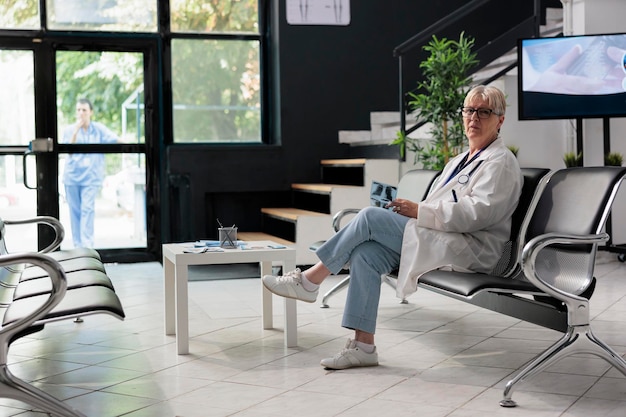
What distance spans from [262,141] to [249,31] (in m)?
0.96

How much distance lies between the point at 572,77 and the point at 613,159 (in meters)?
0.66

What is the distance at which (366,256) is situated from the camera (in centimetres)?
356

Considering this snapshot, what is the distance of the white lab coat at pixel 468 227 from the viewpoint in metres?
3.47

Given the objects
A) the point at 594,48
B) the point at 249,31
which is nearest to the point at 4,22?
the point at 249,31

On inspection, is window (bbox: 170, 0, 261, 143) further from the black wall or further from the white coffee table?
the white coffee table

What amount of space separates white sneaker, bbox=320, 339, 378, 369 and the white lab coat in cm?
28

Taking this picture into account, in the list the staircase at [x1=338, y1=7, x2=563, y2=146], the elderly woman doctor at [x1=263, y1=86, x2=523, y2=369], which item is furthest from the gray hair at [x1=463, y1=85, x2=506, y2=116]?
the staircase at [x1=338, y1=7, x2=563, y2=146]

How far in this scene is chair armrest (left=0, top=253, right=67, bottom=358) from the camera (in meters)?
2.62

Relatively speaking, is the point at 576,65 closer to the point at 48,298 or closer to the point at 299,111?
the point at 299,111

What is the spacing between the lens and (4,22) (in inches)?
275

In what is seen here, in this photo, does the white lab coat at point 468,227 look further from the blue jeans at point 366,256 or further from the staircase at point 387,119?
the staircase at point 387,119

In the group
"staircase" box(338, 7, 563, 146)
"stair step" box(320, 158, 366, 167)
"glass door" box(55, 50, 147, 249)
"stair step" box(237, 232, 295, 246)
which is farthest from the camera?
"staircase" box(338, 7, 563, 146)

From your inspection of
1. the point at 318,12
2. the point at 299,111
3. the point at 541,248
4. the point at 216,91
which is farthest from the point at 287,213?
the point at 541,248

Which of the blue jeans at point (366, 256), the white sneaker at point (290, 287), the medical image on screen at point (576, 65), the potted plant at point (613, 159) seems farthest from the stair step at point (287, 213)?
the blue jeans at point (366, 256)
